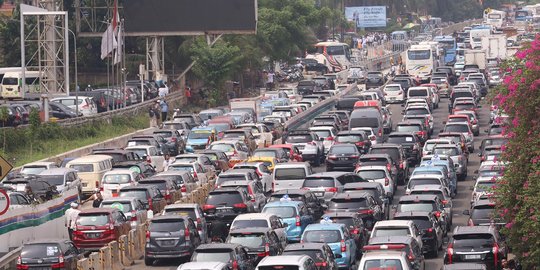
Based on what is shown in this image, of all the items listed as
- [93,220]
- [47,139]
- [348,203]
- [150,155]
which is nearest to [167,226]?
[93,220]

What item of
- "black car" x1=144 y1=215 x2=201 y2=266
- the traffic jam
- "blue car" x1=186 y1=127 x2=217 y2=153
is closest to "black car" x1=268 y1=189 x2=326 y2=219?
the traffic jam

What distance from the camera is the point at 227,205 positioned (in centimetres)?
4075

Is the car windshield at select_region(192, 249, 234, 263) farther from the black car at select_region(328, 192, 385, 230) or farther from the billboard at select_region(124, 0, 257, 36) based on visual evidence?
the billboard at select_region(124, 0, 257, 36)

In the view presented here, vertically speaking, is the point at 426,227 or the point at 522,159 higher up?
the point at 522,159

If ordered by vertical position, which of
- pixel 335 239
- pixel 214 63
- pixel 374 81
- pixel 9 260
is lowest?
pixel 9 260

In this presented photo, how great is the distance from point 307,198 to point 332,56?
78.7m

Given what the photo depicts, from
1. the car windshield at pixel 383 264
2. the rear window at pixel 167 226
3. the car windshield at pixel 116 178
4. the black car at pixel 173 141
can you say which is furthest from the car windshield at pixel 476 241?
the black car at pixel 173 141

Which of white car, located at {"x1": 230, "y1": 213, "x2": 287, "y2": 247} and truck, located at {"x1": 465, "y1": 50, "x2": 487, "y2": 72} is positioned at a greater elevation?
truck, located at {"x1": 465, "y1": 50, "x2": 487, "y2": 72}

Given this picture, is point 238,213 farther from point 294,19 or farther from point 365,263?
point 294,19

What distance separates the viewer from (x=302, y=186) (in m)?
44.3

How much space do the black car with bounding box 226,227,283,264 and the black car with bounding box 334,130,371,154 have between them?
22609 mm

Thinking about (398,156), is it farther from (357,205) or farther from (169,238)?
(169,238)

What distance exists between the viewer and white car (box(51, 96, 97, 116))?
71312 mm

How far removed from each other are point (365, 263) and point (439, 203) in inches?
439
